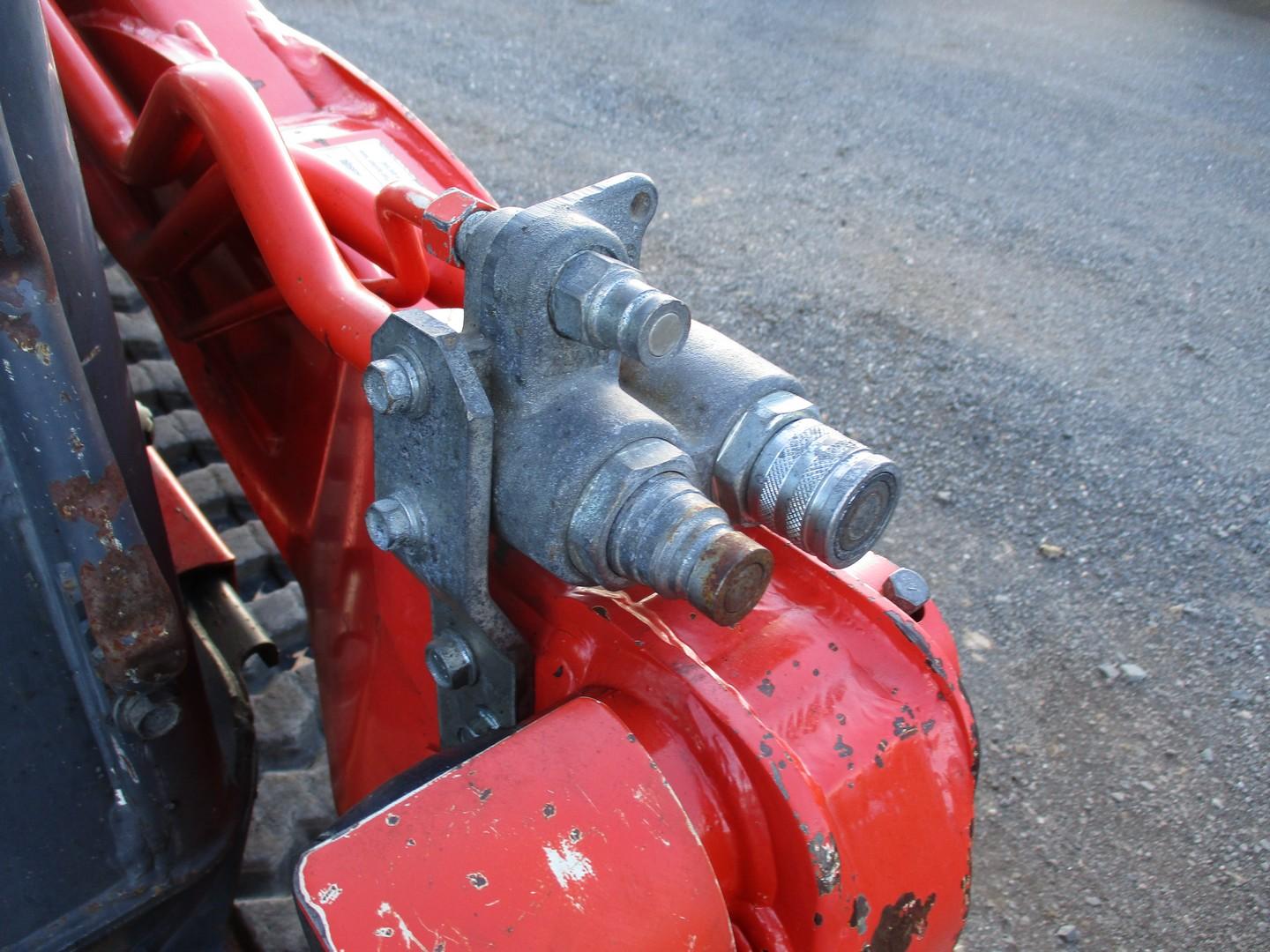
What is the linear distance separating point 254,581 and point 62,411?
104 centimetres

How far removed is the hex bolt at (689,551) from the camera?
785 millimetres

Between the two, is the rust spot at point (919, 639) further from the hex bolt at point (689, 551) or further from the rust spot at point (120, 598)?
the rust spot at point (120, 598)

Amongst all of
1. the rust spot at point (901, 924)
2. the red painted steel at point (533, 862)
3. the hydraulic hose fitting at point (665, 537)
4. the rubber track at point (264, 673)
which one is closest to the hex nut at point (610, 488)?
the hydraulic hose fitting at point (665, 537)

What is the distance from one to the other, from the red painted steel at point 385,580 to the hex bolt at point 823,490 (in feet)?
0.34

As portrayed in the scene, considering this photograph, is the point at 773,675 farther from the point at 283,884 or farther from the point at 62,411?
the point at 283,884

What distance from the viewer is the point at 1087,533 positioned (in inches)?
107

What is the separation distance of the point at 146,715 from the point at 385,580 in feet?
0.95

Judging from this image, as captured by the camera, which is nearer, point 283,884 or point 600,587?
point 600,587

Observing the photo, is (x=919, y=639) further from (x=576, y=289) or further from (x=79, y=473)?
(x=79, y=473)

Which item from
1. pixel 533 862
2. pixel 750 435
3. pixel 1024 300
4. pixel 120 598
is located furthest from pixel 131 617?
pixel 1024 300

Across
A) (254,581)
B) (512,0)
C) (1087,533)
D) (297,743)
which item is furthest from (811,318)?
(512,0)

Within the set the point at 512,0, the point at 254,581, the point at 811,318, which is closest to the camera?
the point at 254,581

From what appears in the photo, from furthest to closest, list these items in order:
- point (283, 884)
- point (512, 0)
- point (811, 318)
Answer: point (512, 0) < point (811, 318) < point (283, 884)

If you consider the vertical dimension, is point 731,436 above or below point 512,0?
above
